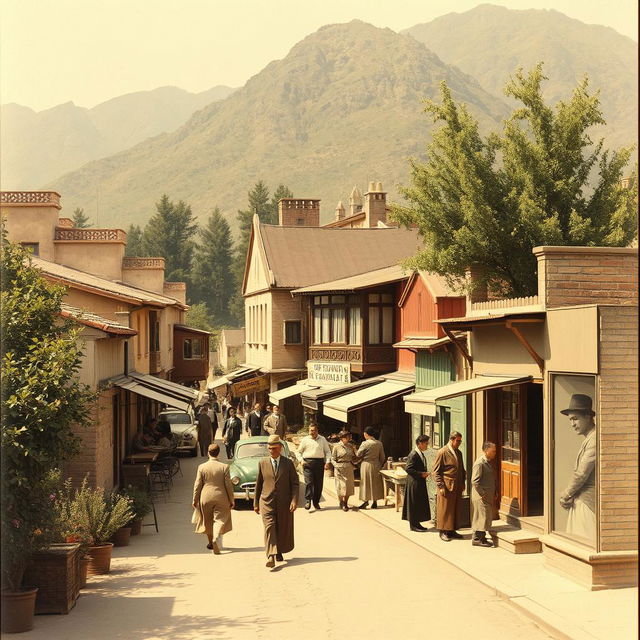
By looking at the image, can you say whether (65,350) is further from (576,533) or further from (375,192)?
(375,192)

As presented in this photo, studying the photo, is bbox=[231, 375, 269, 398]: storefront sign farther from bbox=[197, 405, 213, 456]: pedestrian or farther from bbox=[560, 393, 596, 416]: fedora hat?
bbox=[560, 393, 596, 416]: fedora hat

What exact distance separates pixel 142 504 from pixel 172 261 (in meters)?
109

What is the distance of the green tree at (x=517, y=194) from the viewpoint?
2909 centimetres

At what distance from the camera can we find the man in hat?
12.8m

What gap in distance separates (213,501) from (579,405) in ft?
20.5

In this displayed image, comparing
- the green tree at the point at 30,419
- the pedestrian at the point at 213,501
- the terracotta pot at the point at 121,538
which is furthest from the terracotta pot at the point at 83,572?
the terracotta pot at the point at 121,538

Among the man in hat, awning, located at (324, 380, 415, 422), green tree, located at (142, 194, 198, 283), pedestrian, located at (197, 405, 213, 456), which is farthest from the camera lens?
green tree, located at (142, 194, 198, 283)

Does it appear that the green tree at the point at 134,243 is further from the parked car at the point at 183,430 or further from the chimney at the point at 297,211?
the parked car at the point at 183,430

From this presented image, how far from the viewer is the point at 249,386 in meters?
44.3

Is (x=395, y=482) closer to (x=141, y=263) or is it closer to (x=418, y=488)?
(x=418, y=488)

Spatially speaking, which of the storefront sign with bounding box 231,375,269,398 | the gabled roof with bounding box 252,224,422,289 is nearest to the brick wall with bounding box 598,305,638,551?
the storefront sign with bounding box 231,375,269,398

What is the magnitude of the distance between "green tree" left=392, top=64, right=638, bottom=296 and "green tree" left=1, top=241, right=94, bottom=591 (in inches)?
709

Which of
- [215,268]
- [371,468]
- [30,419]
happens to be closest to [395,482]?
[371,468]

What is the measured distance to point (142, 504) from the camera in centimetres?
1834
